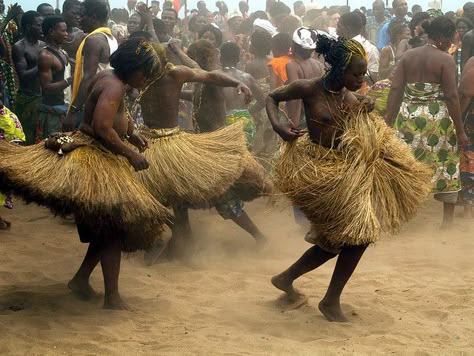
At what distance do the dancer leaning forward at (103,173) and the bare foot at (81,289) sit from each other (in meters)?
0.30

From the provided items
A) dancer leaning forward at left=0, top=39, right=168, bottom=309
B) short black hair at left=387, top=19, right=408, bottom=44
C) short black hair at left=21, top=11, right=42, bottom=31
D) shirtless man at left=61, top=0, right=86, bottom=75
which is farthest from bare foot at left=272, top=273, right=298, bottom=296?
short black hair at left=387, top=19, right=408, bottom=44

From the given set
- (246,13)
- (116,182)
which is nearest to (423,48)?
(116,182)

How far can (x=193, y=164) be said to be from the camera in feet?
19.8

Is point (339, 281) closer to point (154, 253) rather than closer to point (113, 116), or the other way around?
point (113, 116)

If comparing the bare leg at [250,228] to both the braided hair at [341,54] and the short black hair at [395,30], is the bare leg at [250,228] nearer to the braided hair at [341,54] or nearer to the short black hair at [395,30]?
the braided hair at [341,54]

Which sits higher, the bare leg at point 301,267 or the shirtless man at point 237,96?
the shirtless man at point 237,96

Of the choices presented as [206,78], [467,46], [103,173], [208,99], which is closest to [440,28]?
[467,46]

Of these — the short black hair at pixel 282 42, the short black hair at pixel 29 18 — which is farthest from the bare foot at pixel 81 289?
the short black hair at pixel 282 42

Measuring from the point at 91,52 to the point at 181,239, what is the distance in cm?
181

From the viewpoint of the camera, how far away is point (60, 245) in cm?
705

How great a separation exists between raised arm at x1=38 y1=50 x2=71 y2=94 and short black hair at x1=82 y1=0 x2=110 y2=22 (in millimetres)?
713

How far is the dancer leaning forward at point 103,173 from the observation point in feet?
15.6

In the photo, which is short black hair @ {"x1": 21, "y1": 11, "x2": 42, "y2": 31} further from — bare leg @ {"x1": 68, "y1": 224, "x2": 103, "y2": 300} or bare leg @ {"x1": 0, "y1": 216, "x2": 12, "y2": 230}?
bare leg @ {"x1": 68, "y1": 224, "x2": 103, "y2": 300}

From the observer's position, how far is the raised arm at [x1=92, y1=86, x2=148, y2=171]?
489 centimetres
